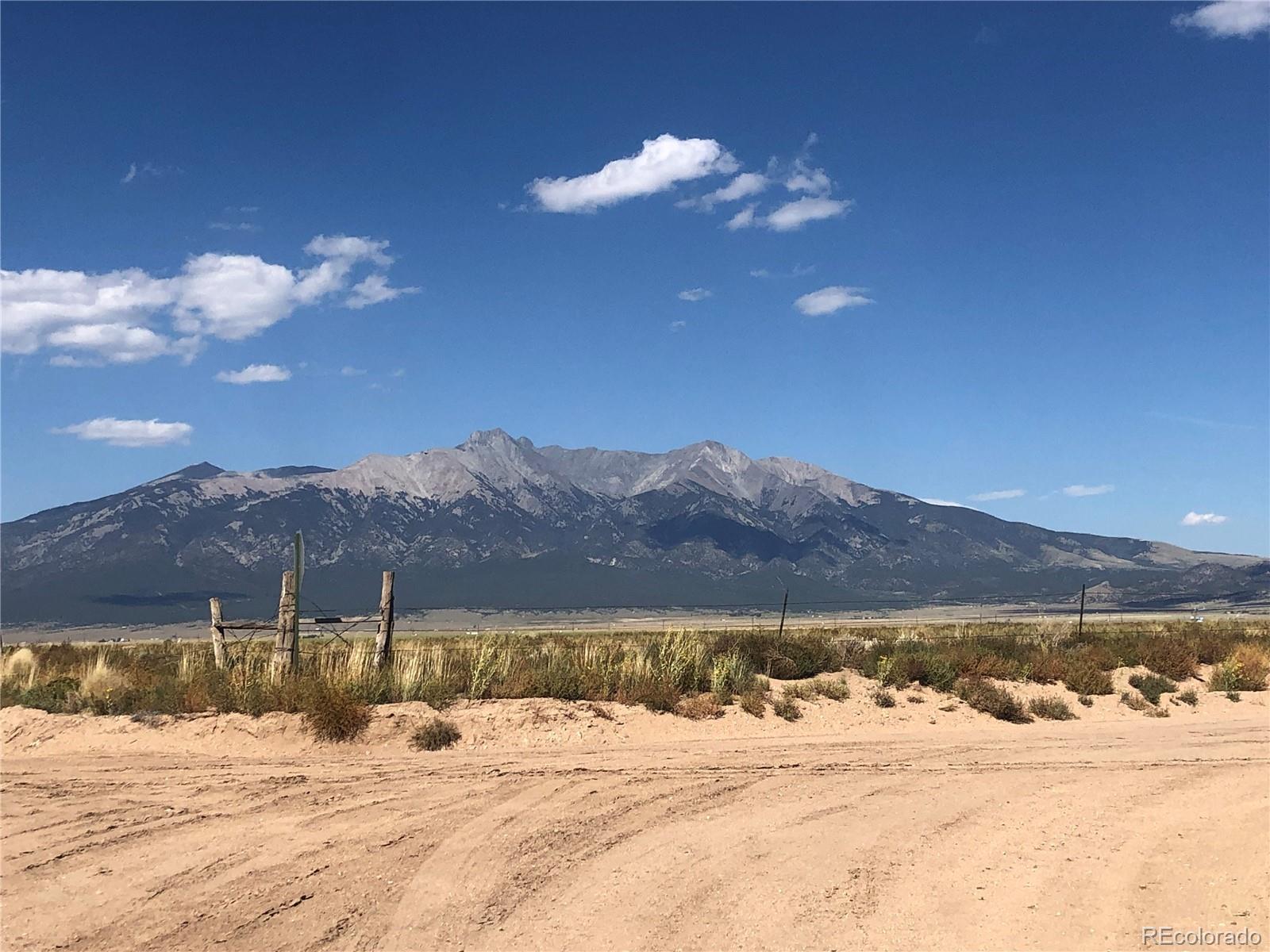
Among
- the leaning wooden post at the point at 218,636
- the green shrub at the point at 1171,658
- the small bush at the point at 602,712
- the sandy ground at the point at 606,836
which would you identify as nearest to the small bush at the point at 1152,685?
the green shrub at the point at 1171,658

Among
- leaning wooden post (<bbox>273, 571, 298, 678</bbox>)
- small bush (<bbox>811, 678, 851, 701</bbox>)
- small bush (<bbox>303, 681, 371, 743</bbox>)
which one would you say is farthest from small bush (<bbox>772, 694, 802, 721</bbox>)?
leaning wooden post (<bbox>273, 571, 298, 678</bbox>)

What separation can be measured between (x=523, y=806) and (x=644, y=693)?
17.7 feet

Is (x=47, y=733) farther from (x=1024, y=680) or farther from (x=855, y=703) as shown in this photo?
(x=1024, y=680)

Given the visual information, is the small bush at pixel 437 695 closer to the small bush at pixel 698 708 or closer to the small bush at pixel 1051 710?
the small bush at pixel 698 708

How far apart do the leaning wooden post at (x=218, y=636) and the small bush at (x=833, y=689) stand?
33.5 feet

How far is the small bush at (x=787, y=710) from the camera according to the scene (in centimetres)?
1541

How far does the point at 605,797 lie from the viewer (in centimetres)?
1056

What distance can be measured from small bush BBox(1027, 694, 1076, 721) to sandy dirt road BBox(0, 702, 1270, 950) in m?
3.21

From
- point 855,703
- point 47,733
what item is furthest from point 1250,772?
point 47,733

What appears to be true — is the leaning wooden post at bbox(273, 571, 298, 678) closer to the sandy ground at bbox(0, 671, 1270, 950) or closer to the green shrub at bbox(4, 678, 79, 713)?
the sandy ground at bbox(0, 671, 1270, 950)

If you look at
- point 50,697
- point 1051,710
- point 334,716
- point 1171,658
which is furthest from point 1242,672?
point 50,697

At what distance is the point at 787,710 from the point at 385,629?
692 cm

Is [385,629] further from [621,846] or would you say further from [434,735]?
[621,846]

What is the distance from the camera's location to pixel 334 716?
1323cm
